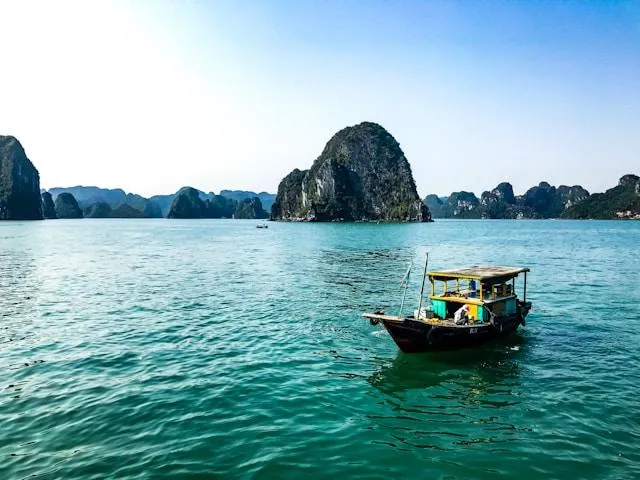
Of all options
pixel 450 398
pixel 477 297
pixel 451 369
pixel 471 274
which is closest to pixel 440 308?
pixel 477 297

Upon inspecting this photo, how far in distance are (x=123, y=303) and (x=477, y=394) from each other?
25.6 m

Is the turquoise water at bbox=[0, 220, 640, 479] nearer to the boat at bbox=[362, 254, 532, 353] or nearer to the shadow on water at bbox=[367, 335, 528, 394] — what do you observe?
the shadow on water at bbox=[367, 335, 528, 394]

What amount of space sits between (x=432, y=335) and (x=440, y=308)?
11.0 feet

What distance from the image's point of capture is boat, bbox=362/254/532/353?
64.4 feet

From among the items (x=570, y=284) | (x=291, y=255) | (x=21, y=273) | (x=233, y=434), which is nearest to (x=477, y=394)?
(x=233, y=434)

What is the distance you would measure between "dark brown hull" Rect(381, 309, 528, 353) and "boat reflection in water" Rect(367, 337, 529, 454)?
18.1 inches

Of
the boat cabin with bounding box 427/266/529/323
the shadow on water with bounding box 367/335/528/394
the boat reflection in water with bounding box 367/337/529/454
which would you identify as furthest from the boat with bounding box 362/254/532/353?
the boat reflection in water with bounding box 367/337/529/454

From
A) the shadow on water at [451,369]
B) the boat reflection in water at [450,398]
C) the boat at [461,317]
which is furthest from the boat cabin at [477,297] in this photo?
the boat reflection in water at [450,398]

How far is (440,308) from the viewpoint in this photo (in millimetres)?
22828

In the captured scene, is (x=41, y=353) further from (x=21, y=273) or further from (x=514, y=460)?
(x=21, y=273)

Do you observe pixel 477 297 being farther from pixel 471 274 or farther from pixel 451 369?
pixel 451 369

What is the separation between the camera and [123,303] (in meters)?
31.7

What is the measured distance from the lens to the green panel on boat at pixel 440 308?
22.7 meters

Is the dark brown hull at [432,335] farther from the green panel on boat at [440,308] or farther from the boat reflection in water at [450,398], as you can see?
the green panel on boat at [440,308]
